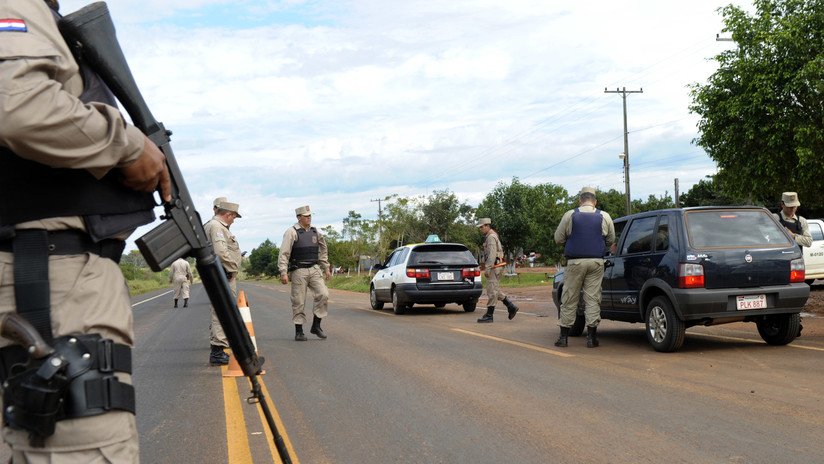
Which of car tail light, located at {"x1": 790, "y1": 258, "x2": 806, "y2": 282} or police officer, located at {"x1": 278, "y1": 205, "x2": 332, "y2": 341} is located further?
police officer, located at {"x1": 278, "y1": 205, "x2": 332, "y2": 341}

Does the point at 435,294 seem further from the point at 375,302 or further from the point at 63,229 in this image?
the point at 63,229

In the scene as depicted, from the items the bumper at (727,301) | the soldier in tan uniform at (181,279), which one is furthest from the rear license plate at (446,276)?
the soldier in tan uniform at (181,279)

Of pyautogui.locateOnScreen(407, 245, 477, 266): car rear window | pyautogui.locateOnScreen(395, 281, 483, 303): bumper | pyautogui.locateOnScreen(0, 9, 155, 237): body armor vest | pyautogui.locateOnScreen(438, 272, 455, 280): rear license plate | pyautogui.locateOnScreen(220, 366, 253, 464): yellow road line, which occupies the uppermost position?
pyautogui.locateOnScreen(0, 9, 155, 237): body armor vest

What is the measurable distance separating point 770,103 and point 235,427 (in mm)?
16991

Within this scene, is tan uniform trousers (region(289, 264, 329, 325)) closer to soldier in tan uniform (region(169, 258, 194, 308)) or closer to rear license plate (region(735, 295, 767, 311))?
rear license plate (region(735, 295, 767, 311))

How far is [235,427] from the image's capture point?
626 centimetres

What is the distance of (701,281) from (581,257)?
1694mm

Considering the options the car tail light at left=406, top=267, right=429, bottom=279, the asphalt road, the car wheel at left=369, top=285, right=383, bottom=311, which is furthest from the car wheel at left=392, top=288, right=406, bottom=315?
the asphalt road

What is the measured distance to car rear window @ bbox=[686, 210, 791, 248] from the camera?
31.1ft

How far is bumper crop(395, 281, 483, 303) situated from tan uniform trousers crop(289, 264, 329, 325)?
535 centimetres

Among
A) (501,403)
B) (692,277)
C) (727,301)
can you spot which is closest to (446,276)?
(692,277)

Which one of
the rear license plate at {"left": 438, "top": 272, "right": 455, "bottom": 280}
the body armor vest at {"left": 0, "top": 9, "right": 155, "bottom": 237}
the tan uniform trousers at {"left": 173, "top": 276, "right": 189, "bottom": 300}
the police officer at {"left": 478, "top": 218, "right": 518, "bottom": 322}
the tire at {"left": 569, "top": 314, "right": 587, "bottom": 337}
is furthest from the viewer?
the tan uniform trousers at {"left": 173, "top": 276, "right": 189, "bottom": 300}

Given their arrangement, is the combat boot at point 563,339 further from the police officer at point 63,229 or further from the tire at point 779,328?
the police officer at point 63,229

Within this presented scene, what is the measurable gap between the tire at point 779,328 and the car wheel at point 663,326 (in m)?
1.38
